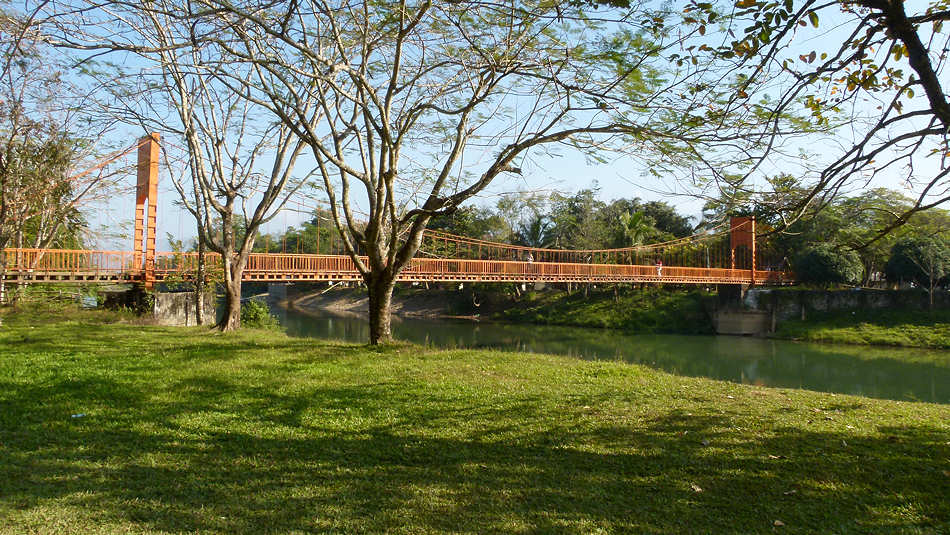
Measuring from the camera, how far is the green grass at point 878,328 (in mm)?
16672

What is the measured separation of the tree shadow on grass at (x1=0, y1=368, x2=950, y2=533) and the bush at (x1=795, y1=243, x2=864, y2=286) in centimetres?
1819

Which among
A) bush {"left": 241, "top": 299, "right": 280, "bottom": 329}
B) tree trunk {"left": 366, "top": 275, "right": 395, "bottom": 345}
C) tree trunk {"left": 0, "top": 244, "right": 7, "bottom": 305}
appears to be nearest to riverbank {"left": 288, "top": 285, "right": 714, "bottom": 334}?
bush {"left": 241, "top": 299, "right": 280, "bottom": 329}

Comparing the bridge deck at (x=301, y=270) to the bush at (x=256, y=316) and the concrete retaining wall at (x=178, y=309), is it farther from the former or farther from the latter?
the bush at (x=256, y=316)

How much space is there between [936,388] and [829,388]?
1895 mm

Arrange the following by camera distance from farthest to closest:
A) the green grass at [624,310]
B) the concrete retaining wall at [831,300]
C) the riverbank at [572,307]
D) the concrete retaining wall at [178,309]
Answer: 1. the riverbank at [572,307]
2. the green grass at [624,310]
3. the concrete retaining wall at [831,300]
4. the concrete retaining wall at [178,309]

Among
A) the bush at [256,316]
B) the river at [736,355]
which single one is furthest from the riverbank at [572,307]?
the bush at [256,316]

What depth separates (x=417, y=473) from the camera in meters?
2.69

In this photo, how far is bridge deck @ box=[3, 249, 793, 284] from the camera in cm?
1158

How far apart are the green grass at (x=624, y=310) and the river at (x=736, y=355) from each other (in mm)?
1318

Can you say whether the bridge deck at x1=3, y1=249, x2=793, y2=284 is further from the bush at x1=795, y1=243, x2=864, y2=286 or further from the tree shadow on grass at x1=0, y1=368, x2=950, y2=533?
the tree shadow on grass at x1=0, y1=368, x2=950, y2=533

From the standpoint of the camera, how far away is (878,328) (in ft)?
58.3

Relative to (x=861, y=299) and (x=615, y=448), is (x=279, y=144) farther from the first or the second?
(x=861, y=299)

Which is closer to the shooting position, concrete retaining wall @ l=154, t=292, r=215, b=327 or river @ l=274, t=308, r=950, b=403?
river @ l=274, t=308, r=950, b=403

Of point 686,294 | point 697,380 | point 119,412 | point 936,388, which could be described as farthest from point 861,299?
point 119,412
